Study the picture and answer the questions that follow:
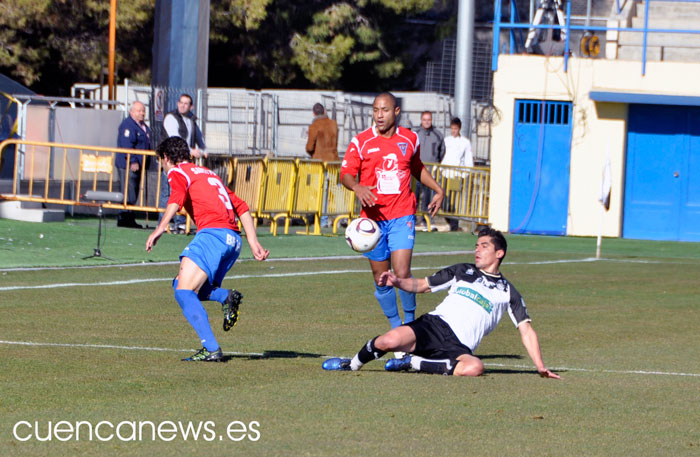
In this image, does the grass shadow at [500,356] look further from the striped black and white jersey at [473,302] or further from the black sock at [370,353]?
the black sock at [370,353]

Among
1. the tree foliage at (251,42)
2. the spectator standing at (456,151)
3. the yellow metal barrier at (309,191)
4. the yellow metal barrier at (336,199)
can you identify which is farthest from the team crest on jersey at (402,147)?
the tree foliage at (251,42)

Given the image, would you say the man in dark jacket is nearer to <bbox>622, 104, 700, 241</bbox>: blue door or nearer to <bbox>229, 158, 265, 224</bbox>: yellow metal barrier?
<bbox>229, 158, 265, 224</bbox>: yellow metal barrier

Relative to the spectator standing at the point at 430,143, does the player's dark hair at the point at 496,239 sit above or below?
below

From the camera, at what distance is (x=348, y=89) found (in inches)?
2040

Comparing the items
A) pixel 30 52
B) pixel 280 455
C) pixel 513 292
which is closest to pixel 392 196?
pixel 513 292

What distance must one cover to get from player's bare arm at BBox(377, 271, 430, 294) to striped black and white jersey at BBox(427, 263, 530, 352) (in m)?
0.09

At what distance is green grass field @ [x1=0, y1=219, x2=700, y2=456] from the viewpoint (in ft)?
22.3

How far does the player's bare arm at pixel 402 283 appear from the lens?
8609mm

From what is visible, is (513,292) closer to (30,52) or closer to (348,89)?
(30,52)

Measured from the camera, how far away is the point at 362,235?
1012 centimetres

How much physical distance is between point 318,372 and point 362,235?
152 centimetres

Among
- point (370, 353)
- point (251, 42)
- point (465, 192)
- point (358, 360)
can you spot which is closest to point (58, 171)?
point (465, 192)

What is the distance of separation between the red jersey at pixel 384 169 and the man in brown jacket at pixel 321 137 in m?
14.3

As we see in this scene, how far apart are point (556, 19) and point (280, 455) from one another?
24.2m
